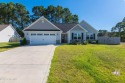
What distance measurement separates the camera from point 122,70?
321 inches

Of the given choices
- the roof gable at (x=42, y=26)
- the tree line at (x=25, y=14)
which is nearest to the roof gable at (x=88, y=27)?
the roof gable at (x=42, y=26)

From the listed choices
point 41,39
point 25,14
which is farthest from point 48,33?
point 25,14

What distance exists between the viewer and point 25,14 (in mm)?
62469

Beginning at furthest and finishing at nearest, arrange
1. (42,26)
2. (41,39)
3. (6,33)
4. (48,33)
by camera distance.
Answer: (6,33) → (42,26) → (48,33) → (41,39)

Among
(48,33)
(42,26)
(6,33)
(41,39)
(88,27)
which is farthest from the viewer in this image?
(6,33)

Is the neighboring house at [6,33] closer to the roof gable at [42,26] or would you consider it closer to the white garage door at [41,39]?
the roof gable at [42,26]

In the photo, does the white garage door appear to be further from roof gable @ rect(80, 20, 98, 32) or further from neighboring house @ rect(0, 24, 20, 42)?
neighboring house @ rect(0, 24, 20, 42)

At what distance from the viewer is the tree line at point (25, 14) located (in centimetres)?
5903

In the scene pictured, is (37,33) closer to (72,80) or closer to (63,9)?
(72,80)

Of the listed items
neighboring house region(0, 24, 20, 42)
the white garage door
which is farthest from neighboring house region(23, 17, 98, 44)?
neighboring house region(0, 24, 20, 42)

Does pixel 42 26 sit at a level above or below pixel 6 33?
above

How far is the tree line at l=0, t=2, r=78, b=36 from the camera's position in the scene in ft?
194

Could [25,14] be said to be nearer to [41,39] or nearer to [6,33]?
[6,33]

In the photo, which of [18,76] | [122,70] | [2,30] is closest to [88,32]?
[2,30]
